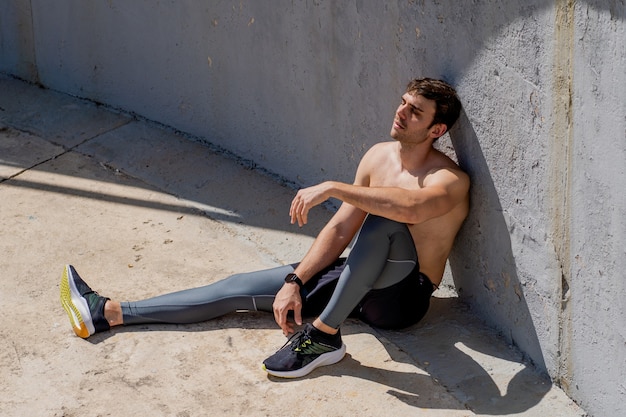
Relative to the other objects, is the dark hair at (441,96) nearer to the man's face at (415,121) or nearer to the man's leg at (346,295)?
the man's face at (415,121)

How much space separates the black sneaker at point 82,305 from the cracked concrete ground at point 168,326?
0.18ft

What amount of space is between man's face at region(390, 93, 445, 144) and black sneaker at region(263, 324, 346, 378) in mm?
934

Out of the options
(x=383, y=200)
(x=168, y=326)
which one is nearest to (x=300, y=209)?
(x=383, y=200)

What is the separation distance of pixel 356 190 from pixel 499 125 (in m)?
0.66

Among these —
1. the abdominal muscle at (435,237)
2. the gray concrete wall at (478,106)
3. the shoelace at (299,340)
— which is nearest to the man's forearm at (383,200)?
the abdominal muscle at (435,237)

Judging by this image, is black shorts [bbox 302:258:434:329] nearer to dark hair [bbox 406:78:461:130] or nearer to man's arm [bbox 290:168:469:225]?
man's arm [bbox 290:168:469:225]

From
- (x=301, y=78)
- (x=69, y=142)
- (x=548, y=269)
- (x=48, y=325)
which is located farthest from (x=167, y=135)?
(x=548, y=269)

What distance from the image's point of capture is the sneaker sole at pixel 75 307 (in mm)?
5023

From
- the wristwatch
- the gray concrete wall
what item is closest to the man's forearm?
the gray concrete wall

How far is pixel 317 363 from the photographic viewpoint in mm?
4766

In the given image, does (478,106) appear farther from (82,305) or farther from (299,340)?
(82,305)

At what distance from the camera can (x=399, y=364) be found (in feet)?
15.7

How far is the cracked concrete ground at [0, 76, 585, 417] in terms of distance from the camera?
15.0ft

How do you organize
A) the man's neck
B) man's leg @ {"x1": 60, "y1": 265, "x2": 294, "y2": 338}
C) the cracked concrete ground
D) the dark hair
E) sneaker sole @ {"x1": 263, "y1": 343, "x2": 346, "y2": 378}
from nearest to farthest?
the cracked concrete ground
sneaker sole @ {"x1": 263, "y1": 343, "x2": 346, "y2": 378}
the dark hair
the man's neck
man's leg @ {"x1": 60, "y1": 265, "x2": 294, "y2": 338}
